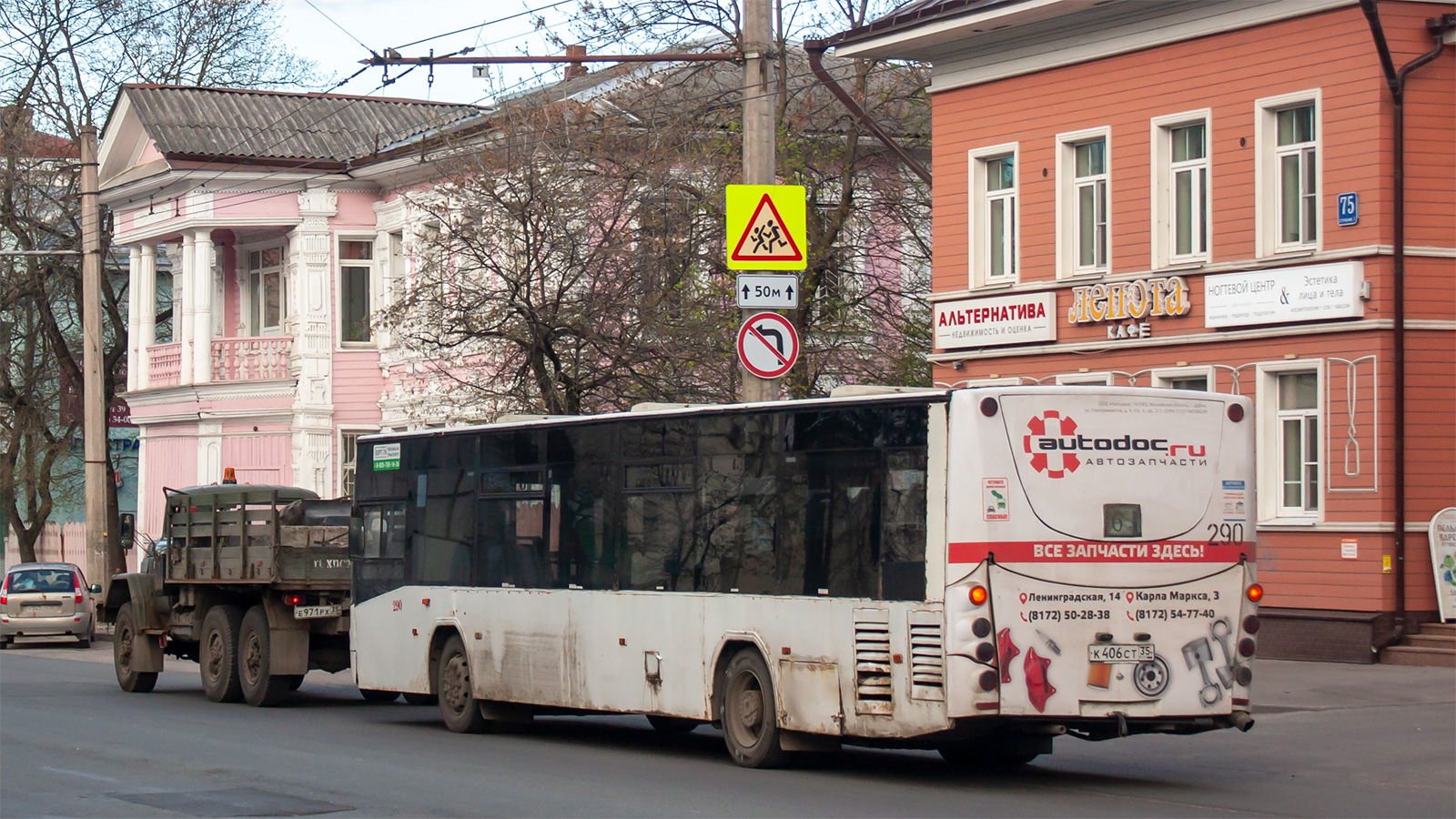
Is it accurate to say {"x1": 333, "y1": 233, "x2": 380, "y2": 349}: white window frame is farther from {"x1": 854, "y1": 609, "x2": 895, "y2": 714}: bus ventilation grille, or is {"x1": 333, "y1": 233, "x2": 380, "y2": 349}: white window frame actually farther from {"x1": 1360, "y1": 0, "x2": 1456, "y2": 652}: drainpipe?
{"x1": 854, "y1": 609, "x2": 895, "y2": 714}: bus ventilation grille

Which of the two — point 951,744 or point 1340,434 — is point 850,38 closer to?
point 1340,434

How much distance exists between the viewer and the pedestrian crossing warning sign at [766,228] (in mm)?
16109

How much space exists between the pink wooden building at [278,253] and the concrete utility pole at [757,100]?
21.1 meters

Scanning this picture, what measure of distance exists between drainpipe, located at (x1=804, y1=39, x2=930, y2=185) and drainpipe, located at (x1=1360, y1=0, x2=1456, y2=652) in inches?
320

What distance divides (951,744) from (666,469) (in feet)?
9.67

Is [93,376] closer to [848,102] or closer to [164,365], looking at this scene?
[164,365]

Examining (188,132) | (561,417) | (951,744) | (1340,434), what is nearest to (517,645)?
(561,417)

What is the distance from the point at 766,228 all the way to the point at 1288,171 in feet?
30.5

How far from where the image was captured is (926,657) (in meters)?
11.9

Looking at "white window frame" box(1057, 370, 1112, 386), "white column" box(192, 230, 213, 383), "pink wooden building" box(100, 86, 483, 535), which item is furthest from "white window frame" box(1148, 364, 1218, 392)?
"white column" box(192, 230, 213, 383)

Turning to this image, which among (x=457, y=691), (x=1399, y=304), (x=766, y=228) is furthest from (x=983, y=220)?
(x=457, y=691)

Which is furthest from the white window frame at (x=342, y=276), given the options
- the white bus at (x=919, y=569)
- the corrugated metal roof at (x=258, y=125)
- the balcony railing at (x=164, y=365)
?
the white bus at (x=919, y=569)

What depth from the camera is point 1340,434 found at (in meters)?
21.9

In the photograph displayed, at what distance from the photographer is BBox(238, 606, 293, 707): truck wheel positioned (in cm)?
1964
